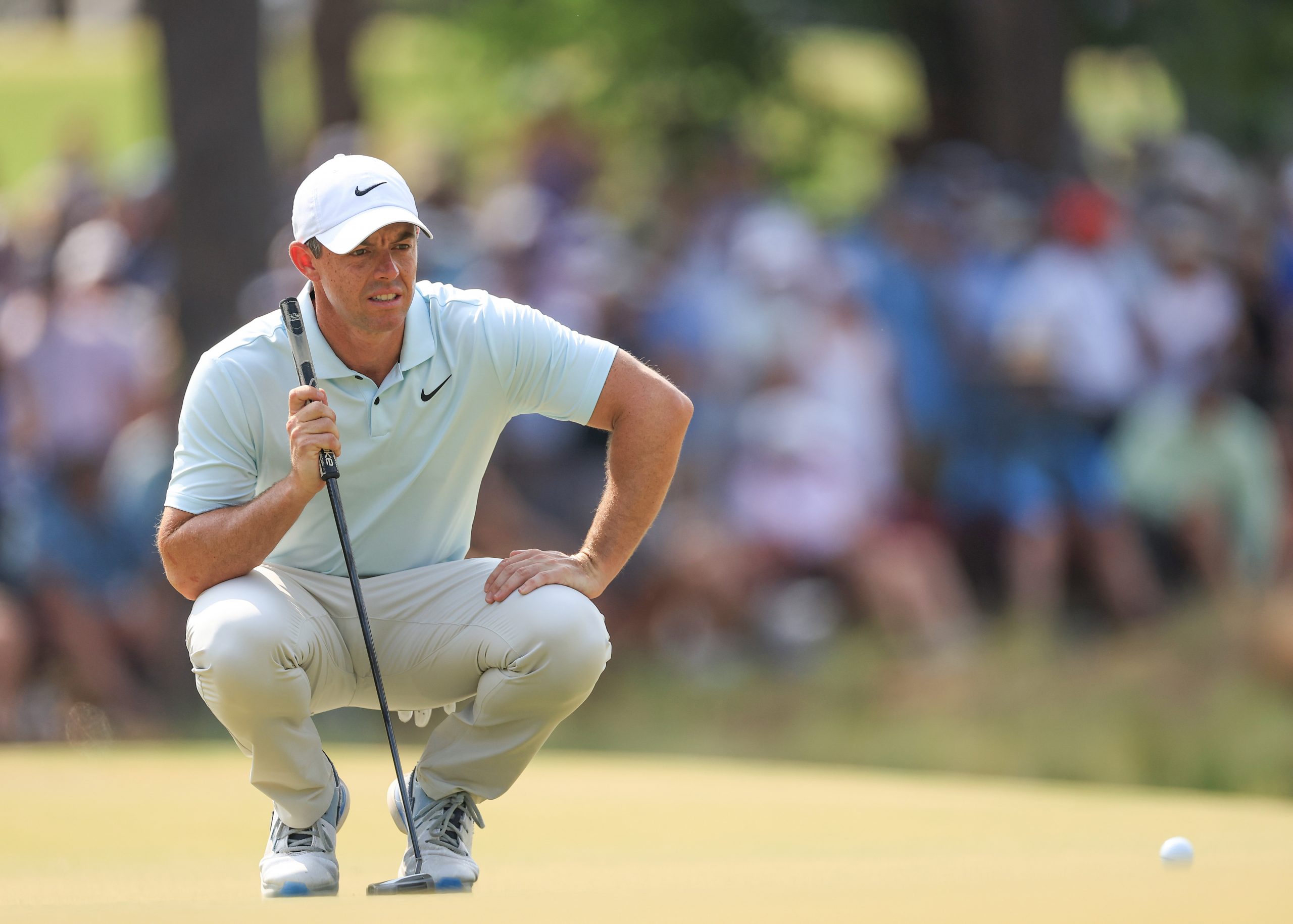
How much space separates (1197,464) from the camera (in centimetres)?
912

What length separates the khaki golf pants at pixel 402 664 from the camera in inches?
157

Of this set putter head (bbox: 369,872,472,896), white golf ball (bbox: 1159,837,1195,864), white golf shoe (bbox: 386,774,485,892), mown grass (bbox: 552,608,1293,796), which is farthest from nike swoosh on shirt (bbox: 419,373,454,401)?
mown grass (bbox: 552,608,1293,796)

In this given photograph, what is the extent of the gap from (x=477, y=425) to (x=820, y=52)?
11.1 m

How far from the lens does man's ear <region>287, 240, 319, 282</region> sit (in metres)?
4.15

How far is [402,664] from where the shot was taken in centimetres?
435

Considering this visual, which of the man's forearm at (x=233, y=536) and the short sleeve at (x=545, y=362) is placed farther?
the short sleeve at (x=545, y=362)

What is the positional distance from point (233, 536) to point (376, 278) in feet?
2.10

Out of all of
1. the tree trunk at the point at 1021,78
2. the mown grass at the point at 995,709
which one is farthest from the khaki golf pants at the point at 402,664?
the tree trunk at the point at 1021,78

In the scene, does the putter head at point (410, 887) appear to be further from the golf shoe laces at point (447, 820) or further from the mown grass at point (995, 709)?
the mown grass at point (995, 709)

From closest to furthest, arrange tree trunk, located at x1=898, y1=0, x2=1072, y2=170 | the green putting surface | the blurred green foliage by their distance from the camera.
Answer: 1. the green putting surface
2. tree trunk, located at x1=898, y1=0, x2=1072, y2=170
3. the blurred green foliage

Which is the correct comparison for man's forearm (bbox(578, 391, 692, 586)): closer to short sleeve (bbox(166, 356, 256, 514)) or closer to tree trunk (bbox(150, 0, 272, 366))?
short sleeve (bbox(166, 356, 256, 514))

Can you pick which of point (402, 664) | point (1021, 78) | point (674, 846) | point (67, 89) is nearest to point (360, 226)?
point (402, 664)

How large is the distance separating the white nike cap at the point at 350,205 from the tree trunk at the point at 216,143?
5712mm

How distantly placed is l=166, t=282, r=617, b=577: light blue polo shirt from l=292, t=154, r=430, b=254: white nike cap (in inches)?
9.7
